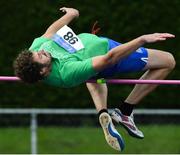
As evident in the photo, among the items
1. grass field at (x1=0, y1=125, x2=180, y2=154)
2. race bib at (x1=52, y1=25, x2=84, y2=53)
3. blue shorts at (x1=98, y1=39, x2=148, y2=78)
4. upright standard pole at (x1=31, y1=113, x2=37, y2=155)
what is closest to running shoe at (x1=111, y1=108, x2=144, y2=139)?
blue shorts at (x1=98, y1=39, x2=148, y2=78)

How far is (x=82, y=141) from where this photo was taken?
13023mm

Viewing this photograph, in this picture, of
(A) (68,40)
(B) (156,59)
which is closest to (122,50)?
(A) (68,40)

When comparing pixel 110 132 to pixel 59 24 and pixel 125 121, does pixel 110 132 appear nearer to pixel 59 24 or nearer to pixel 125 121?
pixel 125 121

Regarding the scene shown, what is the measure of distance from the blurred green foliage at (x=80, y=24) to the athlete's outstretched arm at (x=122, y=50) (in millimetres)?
4481

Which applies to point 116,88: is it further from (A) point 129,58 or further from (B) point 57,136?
(A) point 129,58

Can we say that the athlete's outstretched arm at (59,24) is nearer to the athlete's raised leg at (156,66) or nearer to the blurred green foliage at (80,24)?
the athlete's raised leg at (156,66)

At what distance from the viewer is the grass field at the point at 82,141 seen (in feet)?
42.0

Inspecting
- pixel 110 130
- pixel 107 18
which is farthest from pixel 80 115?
pixel 110 130

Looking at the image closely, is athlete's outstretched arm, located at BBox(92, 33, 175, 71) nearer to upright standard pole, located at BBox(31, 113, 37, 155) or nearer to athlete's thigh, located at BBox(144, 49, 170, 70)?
athlete's thigh, located at BBox(144, 49, 170, 70)

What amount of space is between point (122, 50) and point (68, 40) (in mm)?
591

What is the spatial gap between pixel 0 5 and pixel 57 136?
1.73 metres

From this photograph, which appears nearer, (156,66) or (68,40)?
(68,40)

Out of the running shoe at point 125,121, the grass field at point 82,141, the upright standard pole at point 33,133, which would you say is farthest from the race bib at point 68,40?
the grass field at point 82,141

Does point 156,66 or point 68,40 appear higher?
point 68,40
